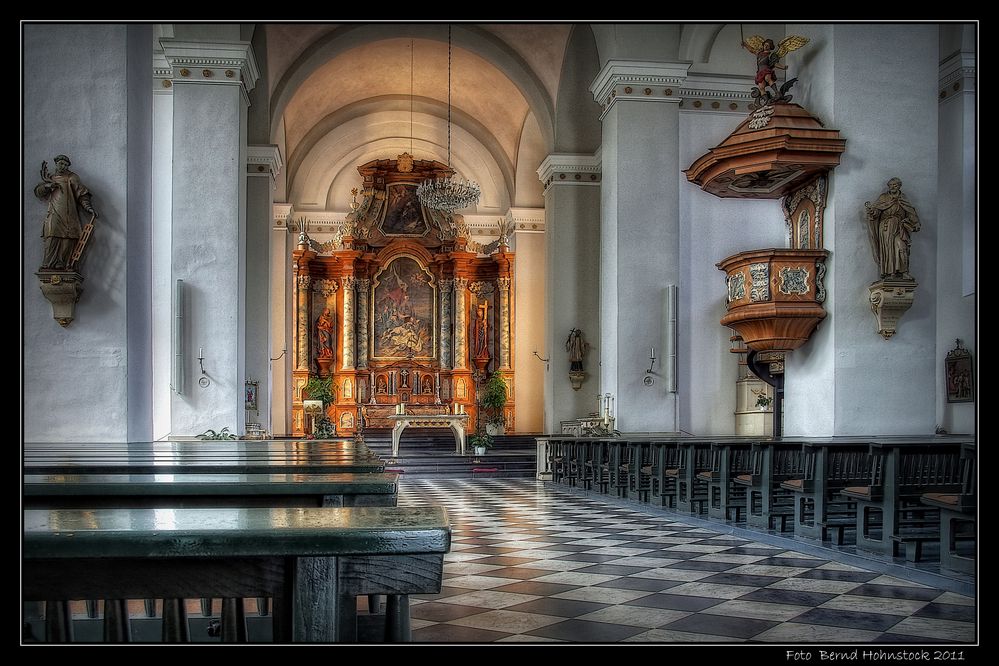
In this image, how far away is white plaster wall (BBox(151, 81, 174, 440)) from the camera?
11.9 meters

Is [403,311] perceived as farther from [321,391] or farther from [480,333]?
[321,391]

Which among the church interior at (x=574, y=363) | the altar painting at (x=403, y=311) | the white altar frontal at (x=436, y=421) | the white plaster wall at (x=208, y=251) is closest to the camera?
the church interior at (x=574, y=363)

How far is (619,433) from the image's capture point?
1266 cm

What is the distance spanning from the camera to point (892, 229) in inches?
331

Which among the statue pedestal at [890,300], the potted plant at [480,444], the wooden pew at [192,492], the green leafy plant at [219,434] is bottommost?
the potted plant at [480,444]

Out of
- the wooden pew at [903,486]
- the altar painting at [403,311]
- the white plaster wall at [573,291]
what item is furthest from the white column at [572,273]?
the wooden pew at [903,486]

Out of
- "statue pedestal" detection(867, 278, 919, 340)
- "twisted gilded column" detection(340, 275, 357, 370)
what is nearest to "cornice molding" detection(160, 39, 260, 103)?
"statue pedestal" detection(867, 278, 919, 340)

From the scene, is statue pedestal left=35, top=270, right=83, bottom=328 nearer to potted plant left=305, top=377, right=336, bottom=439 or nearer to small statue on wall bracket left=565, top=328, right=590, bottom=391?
small statue on wall bracket left=565, top=328, right=590, bottom=391

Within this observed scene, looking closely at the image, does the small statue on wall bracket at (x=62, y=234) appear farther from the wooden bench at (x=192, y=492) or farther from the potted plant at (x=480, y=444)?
the potted plant at (x=480, y=444)

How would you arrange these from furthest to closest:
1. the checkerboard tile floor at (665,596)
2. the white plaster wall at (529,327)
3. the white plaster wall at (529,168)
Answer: the white plaster wall at (529,327), the white plaster wall at (529,168), the checkerboard tile floor at (665,596)

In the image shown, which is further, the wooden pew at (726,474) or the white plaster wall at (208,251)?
the white plaster wall at (208,251)

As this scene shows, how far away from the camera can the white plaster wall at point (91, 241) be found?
7.13m

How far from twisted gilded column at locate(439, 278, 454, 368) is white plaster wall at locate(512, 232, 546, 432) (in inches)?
78.6

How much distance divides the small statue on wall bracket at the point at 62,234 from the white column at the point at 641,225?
7382 mm
